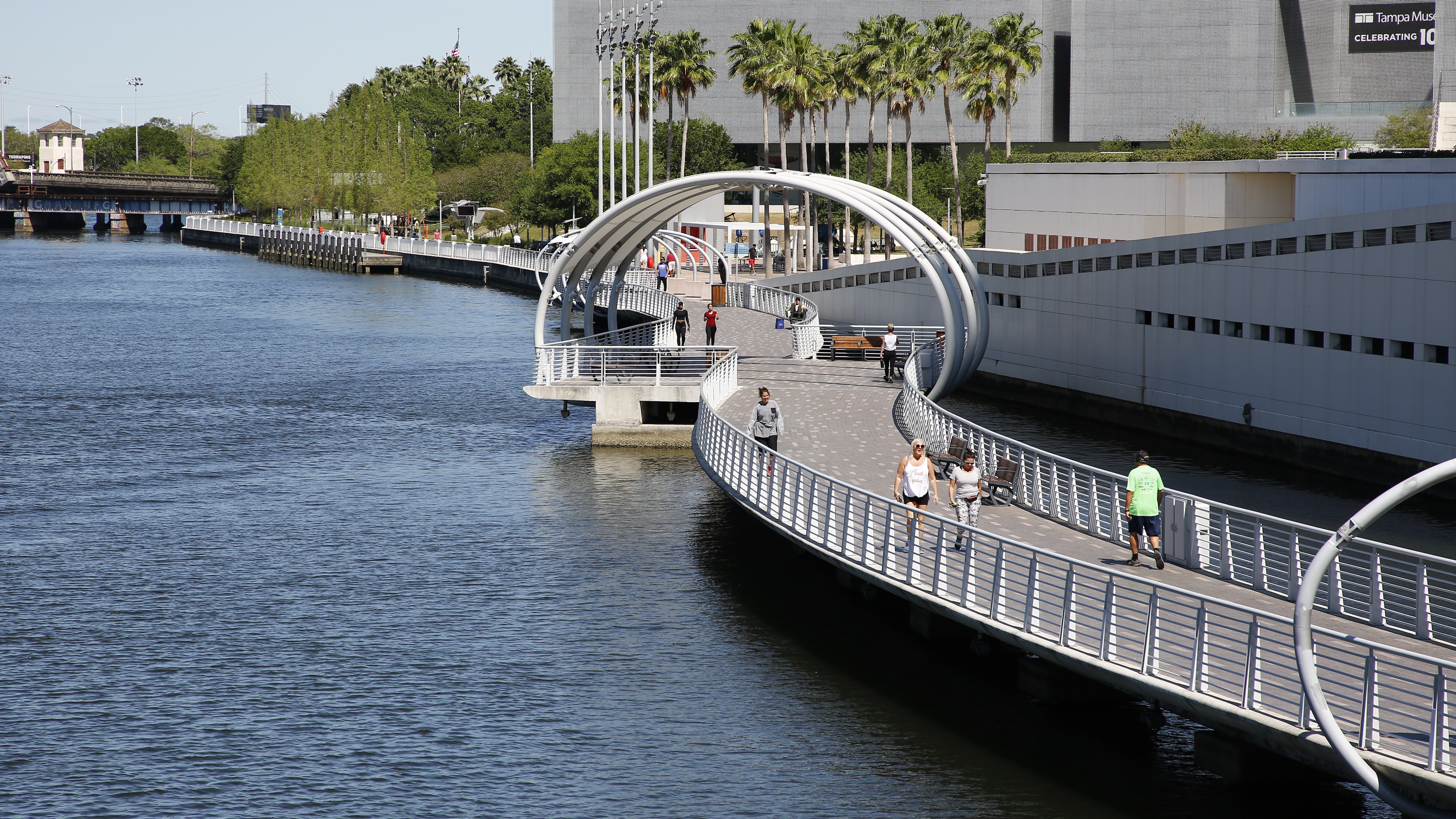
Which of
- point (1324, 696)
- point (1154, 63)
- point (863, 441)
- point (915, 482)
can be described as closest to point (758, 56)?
point (1154, 63)

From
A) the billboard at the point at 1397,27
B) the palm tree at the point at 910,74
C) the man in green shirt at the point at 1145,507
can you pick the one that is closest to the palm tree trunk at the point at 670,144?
the palm tree at the point at 910,74

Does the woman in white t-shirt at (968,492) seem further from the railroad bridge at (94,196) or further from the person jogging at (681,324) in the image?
the railroad bridge at (94,196)

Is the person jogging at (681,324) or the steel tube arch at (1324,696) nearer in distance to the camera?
the steel tube arch at (1324,696)

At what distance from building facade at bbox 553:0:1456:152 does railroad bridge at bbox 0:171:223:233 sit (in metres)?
70.2

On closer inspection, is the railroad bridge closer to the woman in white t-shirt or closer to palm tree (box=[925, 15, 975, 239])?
palm tree (box=[925, 15, 975, 239])

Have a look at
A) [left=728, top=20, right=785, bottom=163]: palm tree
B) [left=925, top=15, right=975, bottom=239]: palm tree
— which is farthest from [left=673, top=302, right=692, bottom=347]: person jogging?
[left=728, top=20, right=785, bottom=163]: palm tree

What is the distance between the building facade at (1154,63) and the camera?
102938mm

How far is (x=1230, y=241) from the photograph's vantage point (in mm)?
39531

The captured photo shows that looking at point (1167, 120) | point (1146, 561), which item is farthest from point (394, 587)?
point (1167, 120)

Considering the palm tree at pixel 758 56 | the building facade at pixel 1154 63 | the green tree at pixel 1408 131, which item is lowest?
the green tree at pixel 1408 131

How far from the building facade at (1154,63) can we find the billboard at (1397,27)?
3.5 inches

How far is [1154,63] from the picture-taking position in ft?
380

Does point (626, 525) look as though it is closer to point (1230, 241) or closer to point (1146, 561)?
point (1146, 561)

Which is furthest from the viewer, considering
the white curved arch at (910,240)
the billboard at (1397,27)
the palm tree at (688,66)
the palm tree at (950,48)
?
the billboard at (1397,27)
